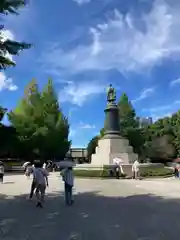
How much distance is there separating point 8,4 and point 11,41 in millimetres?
1100

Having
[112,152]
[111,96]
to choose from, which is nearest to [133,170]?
[112,152]

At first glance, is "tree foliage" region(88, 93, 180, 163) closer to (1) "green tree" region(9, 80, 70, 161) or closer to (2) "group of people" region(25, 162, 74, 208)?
(1) "green tree" region(9, 80, 70, 161)

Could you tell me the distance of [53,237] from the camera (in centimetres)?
779

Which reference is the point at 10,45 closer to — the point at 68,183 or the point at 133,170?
the point at 68,183

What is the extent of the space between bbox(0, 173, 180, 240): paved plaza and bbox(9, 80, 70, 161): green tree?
121 feet

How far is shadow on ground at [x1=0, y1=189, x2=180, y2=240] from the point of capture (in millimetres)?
8062

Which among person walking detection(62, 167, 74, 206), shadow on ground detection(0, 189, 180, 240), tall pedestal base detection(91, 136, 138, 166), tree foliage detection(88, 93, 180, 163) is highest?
tree foliage detection(88, 93, 180, 163)

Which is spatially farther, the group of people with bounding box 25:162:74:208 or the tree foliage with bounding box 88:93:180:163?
the tree foliage with bounding box 88:93:180:163

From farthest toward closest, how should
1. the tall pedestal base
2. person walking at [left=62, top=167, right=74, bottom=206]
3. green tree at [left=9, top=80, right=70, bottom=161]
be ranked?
green tree at [left=9, top=80, right=70, bottom=161] → the tall pedestal base → person walking at [left=62, top=167, right=74, bottom=206]

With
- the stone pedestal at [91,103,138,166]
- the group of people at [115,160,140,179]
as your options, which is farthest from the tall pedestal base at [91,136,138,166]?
the group of people at [115,160,140,179]

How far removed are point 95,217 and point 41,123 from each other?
44.2 meters

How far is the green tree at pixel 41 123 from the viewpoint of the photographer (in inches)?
2053

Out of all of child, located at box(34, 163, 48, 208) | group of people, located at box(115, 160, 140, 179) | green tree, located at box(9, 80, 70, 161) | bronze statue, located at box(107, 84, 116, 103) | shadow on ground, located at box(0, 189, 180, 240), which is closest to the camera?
shadow on ground, located at box(0, 189, 180, 240)

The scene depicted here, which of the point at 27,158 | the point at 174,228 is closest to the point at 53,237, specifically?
the point at 174,228
